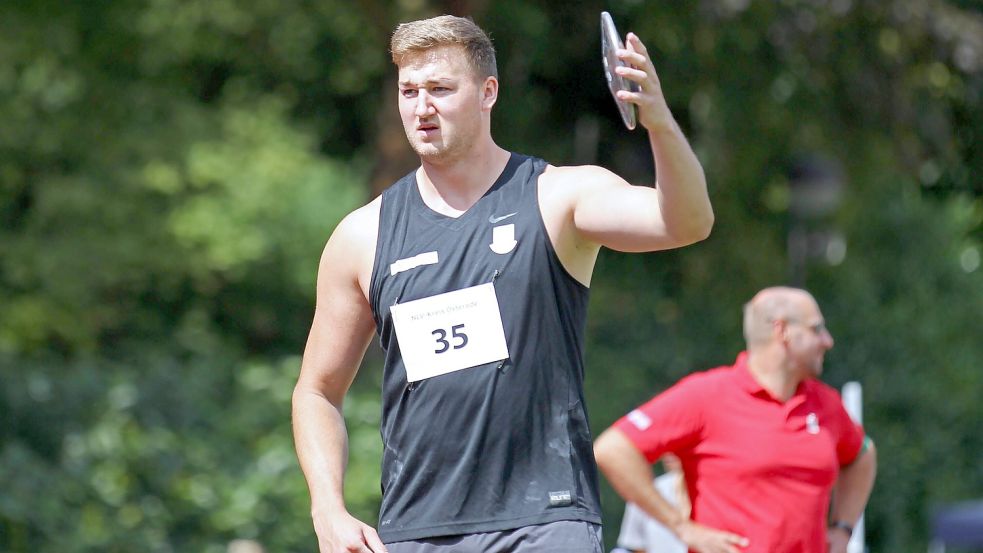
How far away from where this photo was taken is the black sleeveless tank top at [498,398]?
3273mm

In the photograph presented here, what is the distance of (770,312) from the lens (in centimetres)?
605

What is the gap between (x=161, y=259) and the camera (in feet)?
57.1

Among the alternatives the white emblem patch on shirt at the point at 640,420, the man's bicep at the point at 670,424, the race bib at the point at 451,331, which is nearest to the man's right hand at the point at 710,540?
the man's bicep at the point at 670,424

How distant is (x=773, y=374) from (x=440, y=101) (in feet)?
9.58

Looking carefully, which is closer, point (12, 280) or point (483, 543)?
point (483, 543)

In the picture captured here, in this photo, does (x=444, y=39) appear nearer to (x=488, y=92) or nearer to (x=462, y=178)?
(x=488, y=92)

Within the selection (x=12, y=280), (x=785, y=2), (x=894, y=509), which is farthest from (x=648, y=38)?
(x=12, y=280)

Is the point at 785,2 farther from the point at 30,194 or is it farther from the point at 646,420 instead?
the point at 30,194

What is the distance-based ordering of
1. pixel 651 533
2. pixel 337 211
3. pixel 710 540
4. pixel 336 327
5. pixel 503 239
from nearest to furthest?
pixel 503 239
pixel 336 327
pixel 710 540
pixel 651 533
pixel 337 211

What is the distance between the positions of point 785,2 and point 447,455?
32.1 feet

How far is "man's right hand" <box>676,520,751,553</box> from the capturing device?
5.49 m

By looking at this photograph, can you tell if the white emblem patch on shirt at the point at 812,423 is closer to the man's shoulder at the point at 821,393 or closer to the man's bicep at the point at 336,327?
the man's shoulder at the point at 821,393

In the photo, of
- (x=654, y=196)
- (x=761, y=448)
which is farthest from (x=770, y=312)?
(x=654, y=196)

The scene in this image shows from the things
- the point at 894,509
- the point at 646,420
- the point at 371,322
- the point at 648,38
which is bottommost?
the point at 894,509
